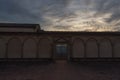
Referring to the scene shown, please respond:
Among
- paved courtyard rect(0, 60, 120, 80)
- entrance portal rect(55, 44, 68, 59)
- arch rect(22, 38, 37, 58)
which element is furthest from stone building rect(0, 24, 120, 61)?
paved courtyard rect(0, 60, 120, 80)

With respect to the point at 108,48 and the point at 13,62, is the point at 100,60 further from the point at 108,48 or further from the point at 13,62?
the point at 13,62

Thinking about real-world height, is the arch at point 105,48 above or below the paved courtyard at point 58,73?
above

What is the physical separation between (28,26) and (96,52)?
35.2ft

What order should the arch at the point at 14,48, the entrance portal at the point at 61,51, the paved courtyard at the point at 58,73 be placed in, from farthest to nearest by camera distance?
the entrance portal at the point at 61,51 < the arch at the point at 14,48 < the paved courtyard at the point at 58,73

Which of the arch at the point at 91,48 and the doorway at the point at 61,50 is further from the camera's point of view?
the doorway at the point at 61,50

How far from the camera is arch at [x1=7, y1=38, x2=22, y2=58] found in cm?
2645

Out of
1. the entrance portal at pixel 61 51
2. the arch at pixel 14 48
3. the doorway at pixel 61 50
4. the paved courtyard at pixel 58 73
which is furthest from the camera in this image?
the entrance portal at pixel 61 51

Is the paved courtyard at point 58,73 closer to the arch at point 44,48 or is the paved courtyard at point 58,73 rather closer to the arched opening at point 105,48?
the arch at point 44,48

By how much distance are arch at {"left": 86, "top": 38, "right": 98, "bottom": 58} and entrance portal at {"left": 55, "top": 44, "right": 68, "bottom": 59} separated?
9.71 feet

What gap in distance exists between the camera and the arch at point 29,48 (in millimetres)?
26516

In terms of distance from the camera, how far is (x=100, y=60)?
26.2 meters

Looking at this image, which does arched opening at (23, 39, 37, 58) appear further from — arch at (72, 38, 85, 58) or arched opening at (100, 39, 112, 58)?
arched opening at (100, 39, 112, 58)

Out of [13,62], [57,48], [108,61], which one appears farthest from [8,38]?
[108,61]

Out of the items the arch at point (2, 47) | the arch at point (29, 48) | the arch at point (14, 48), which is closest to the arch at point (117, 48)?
the arch at point (29, 48)
